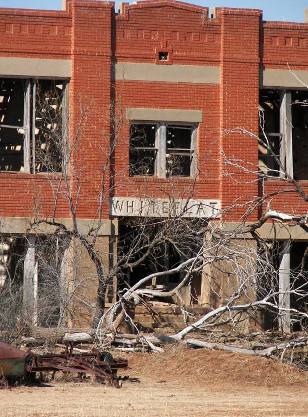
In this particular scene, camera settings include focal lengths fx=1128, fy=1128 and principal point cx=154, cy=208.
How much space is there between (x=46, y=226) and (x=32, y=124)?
2.63 metres

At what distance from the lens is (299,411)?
59.4 feet

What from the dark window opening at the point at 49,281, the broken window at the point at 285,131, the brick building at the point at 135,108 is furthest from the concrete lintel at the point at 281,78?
the dark window opening at the point at 49,281

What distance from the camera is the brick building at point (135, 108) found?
28.4m

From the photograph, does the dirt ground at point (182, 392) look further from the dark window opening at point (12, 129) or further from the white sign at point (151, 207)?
the dark window opening at point (12, 129)

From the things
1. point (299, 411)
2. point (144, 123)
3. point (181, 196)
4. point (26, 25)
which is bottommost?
point (299, 411)

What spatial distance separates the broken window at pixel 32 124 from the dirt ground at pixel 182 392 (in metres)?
7.02

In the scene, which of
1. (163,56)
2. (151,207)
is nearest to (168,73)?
(163,56)

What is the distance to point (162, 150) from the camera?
2942 cm

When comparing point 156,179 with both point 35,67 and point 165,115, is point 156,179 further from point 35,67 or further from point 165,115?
point 35,67

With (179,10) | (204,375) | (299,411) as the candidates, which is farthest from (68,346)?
(179,10)

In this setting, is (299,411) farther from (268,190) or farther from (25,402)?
(268,190)

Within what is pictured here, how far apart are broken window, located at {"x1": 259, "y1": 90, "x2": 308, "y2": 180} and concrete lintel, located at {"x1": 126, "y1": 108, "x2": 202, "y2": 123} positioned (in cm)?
185

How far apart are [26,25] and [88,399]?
500 inches

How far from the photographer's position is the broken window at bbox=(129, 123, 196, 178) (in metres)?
29.3
